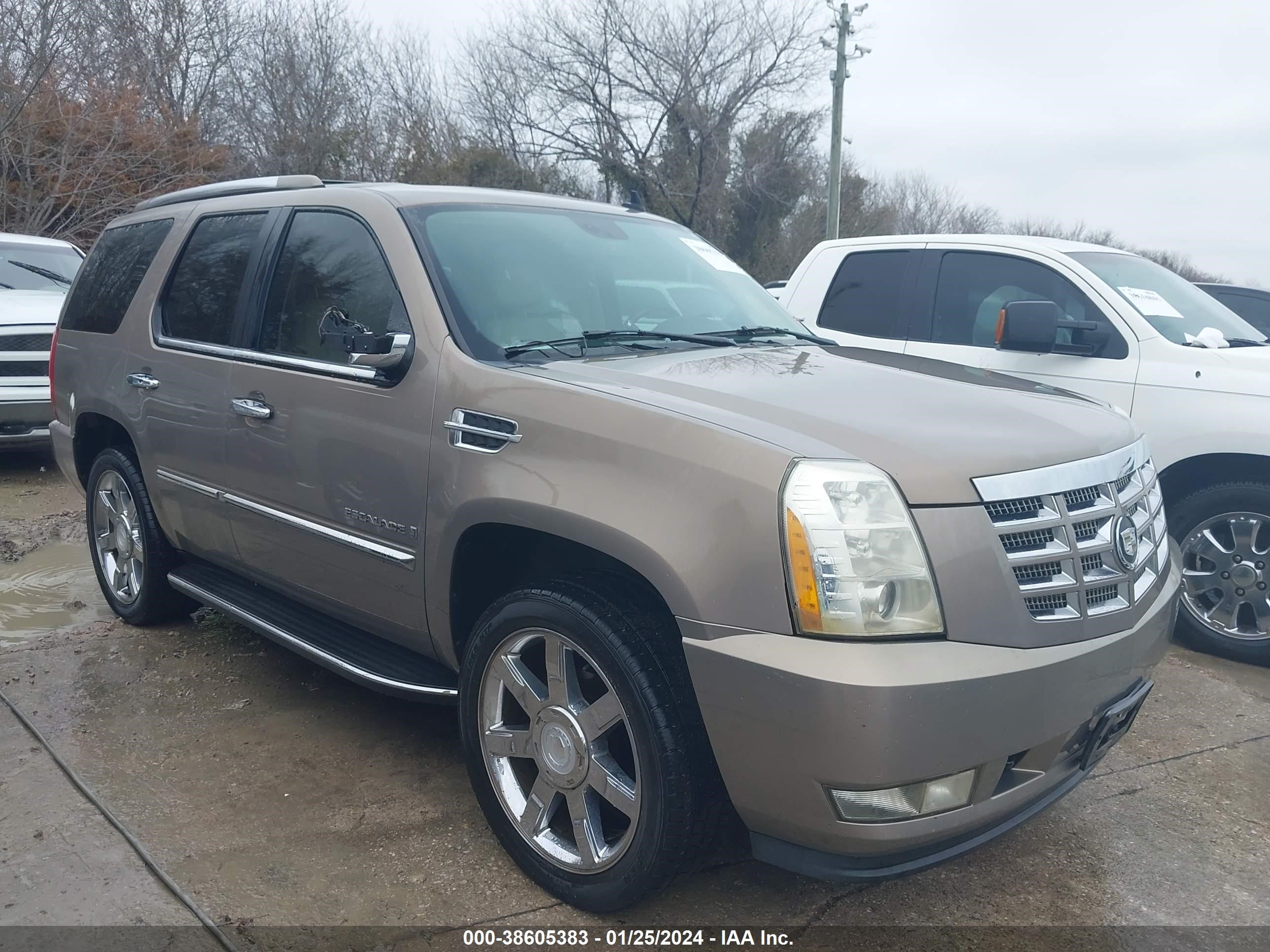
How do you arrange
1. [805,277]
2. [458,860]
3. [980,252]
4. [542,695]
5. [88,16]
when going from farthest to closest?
[88,16]
[805,277]
[980,252]
[458,860]
[542,695]

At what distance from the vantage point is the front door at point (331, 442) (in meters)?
3.01

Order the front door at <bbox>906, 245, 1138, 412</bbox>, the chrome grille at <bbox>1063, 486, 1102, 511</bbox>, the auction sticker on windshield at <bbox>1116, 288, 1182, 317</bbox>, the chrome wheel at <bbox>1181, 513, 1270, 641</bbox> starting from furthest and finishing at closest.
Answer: the auction sticker on windshield at <bbox>1116, 288, 1182, 317</bbox>, the front door at <bbox>906, 245, 1138, 412</bbox>, the chrome wheel at <bbox>1181, 513, 1270, 641</bbox>, the chrome grille at <bbox>1063, 486, 1102, 511</bbox>

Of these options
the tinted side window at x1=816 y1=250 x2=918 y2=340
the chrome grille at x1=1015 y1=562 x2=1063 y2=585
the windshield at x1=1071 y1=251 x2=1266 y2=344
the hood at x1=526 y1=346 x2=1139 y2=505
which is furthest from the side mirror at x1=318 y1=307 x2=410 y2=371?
the windshield at x1=1071 y1=251 x2=1266 y2=344

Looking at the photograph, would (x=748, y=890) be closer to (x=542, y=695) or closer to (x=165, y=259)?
(x=542, y=695)

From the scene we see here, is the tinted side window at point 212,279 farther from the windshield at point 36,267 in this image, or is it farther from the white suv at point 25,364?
the windshield at point 36,267

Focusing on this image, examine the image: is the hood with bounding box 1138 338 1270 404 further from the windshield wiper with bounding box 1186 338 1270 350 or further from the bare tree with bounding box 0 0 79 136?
the bare tree with bounding box 0 0 79 136

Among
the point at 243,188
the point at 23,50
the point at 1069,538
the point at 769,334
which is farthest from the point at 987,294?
the point at 23,50

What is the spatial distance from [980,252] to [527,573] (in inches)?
147

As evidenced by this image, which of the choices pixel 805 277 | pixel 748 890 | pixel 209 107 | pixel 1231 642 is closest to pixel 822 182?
pixel 209 107

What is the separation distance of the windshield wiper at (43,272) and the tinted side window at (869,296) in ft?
22.0

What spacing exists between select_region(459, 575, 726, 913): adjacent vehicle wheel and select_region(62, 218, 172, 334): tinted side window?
2697 mm

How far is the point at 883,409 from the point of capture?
2.58 m

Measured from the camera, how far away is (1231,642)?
461cm

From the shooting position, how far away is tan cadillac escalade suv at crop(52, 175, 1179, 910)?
2.16 metres
